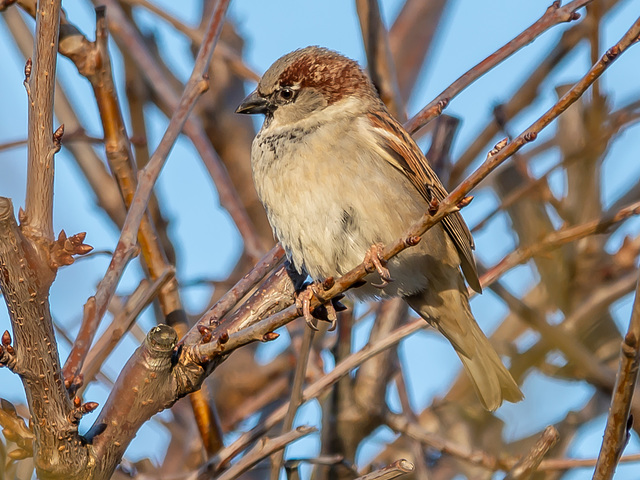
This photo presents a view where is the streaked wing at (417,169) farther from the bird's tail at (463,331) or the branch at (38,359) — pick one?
the branch at (38,359)

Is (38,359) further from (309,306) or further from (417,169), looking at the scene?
(417,169)

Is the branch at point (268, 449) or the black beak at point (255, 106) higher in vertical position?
the black beak at point (255, 106)

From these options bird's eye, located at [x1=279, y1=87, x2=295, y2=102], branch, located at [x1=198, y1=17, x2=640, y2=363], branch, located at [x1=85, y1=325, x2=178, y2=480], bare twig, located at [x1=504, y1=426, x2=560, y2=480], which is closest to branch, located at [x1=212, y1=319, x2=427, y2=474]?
branch, located at [x1=198, y1=17, x2=640, y2=363]

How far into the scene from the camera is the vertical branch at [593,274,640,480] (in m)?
1.79

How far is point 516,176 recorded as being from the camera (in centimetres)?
397

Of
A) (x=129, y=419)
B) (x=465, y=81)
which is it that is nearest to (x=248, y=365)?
(x=465, y=81)

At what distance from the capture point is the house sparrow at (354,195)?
306 centimetres

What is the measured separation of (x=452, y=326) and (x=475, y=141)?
139 centimetres

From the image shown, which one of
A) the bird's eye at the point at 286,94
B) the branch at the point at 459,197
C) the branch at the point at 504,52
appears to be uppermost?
the bird's eye at the point at 286,94

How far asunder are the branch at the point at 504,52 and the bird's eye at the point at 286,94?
0.60m

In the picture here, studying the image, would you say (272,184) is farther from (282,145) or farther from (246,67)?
(246,67)

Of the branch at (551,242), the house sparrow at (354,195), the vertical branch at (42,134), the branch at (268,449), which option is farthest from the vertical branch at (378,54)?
the branch at (268,449)

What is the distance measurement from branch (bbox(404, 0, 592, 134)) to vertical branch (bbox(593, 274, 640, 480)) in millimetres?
1549

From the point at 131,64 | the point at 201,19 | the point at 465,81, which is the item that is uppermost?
the point at 201,19
